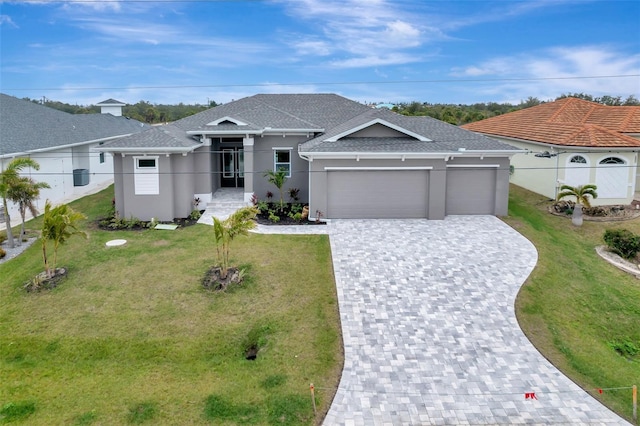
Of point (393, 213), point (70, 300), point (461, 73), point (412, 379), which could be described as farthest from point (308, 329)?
point (461, 73)

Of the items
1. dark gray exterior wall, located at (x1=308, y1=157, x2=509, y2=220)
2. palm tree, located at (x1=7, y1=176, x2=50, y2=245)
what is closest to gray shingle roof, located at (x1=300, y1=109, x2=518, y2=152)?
dark gray exterior wall, located at (x1=308, y1=157, x2=509, y2=220)

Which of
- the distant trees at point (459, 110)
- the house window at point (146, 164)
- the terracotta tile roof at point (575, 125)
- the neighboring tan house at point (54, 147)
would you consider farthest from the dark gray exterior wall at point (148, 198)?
the distant trees at point (459, 110)

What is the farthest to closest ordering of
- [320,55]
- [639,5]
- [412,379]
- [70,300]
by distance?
1. [320,55]
2. [639,5]
3. [70,300]
4. [412,379]

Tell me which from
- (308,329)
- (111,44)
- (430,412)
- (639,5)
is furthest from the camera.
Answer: (111,44)

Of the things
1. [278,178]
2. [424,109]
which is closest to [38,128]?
Answer: [278,178]

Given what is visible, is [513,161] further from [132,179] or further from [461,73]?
[132,179]

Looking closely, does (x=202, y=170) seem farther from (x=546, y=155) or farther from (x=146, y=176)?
(x=546, y=155)

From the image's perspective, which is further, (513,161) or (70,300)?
(513,161)
